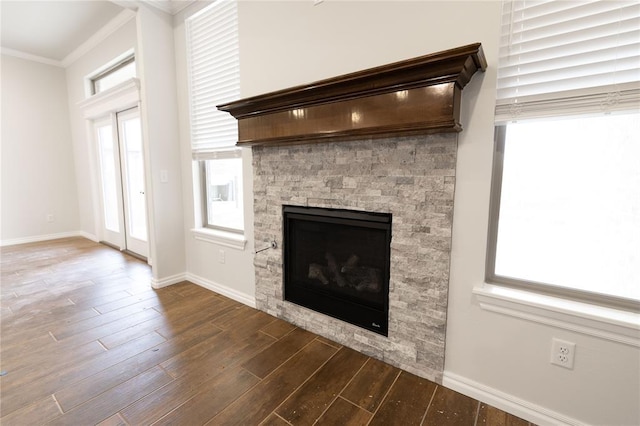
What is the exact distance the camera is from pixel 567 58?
124 cm

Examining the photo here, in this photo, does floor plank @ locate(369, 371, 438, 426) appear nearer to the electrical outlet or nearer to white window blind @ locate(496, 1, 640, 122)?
the electrical outlet

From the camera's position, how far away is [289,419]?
4.54 ft

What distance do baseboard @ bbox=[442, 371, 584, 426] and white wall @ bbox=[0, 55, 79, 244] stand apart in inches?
258

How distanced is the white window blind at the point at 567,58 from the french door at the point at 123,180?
159 inches

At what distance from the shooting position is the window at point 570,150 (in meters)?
1.17

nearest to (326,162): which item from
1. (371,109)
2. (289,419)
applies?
(371,109)

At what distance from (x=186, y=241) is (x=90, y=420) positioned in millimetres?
1950

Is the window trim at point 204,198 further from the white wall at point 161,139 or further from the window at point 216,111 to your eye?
the white wall at point 161,139

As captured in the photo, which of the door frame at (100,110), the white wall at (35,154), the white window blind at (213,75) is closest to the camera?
the white window blind at (213,75)

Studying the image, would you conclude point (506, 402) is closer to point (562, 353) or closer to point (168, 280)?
point (562, 353)

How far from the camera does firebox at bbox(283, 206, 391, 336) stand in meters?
1.82

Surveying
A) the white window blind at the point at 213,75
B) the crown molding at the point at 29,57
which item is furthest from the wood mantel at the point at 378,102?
the crown molding at the point at 29,57

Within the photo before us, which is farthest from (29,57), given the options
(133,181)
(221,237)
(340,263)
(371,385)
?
(371,385)

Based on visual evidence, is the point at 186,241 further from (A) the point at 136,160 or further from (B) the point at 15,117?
(B) the point at 15,117
